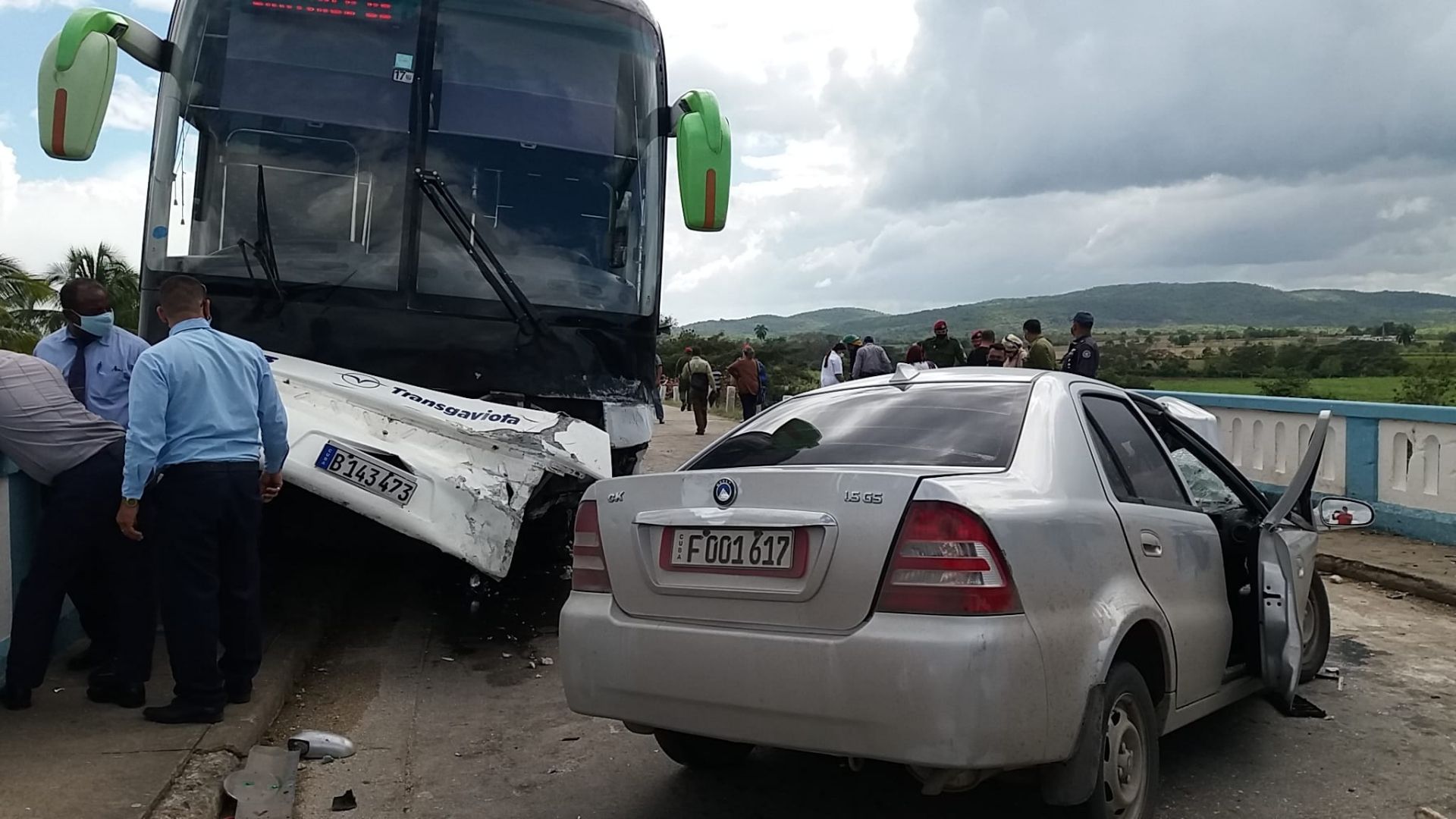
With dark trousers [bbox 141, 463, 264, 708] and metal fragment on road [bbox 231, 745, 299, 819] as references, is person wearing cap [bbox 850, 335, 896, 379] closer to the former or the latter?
dark trousers [bbox 141, 463, 264, 708]

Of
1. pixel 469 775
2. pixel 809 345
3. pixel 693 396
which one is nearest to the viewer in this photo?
pixel 469 775

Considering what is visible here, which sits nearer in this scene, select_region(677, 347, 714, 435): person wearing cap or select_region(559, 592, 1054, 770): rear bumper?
select_region(559, 592, 1054, 770): rear bumper

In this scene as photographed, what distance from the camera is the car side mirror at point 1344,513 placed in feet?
15.8

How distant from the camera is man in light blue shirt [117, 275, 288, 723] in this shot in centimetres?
461

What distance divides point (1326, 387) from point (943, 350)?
13.0 m

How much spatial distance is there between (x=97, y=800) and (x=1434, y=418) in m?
9.53

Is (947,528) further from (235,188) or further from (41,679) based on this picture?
(235,188)

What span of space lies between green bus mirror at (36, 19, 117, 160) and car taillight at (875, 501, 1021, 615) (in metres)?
4.87

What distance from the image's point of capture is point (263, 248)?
21.6ft

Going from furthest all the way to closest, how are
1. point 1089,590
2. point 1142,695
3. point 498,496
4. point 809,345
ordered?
point 809,345
point 498,496
point 1142,695
point 1089,590

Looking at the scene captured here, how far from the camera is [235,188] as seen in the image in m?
6.64

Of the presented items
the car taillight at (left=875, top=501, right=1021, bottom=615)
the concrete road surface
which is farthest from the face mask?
the car taillight at (left=875, top=501, right=1021, bottom=615)

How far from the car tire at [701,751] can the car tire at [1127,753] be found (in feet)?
4.36

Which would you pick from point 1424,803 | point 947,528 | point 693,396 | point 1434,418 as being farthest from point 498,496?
point 693,396
